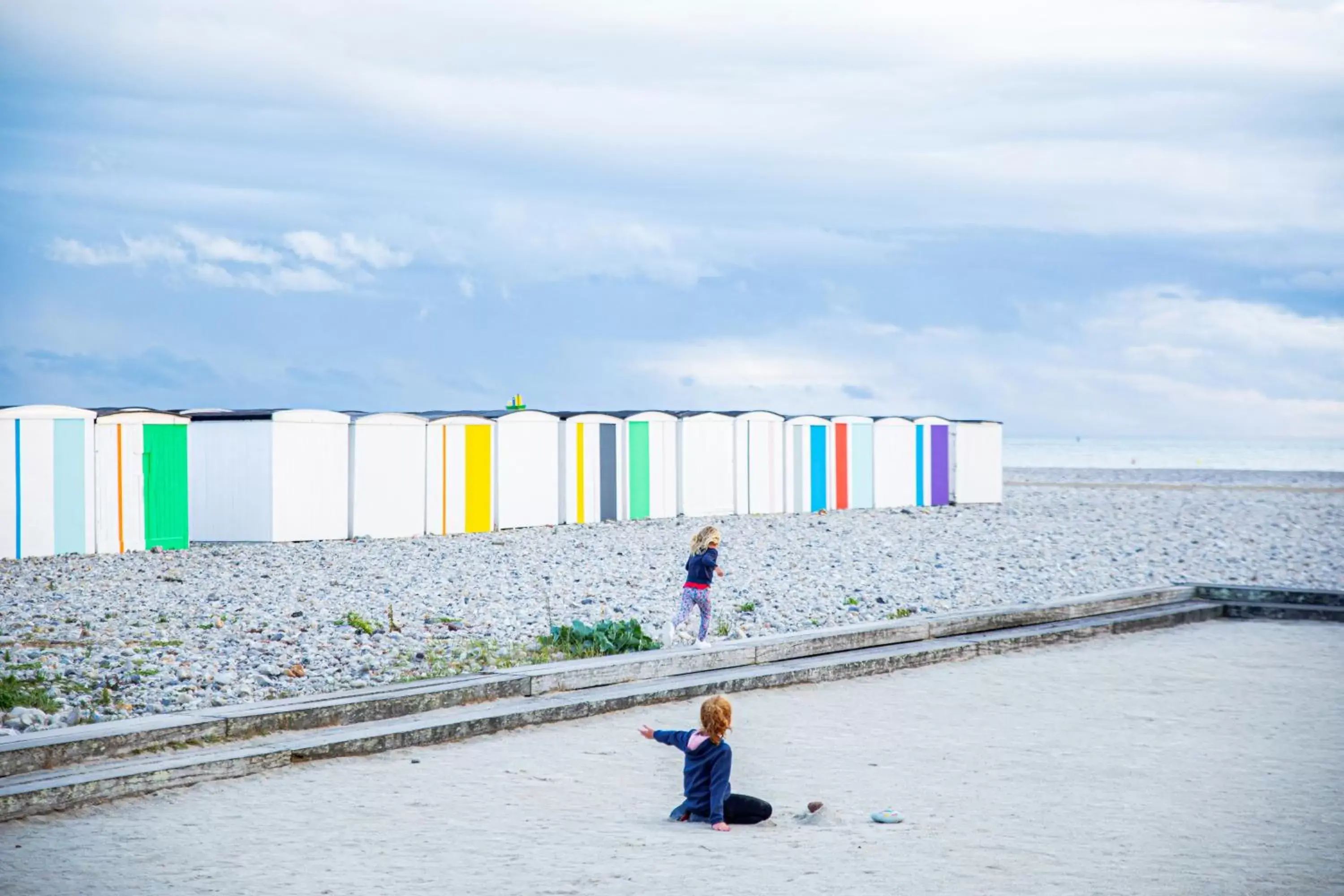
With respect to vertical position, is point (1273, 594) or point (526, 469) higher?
point (526, 469)

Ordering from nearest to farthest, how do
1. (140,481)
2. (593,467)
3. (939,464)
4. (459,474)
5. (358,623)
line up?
(358,623), (140,481), (459,474), (593,467), (939,464)

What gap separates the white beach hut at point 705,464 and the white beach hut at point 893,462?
448 centimetres

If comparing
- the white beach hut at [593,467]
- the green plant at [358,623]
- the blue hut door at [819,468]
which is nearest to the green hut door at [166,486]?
the white beach hut at [593,467]

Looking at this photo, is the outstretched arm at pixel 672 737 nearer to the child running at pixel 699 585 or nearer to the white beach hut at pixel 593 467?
the child running at pixel 699 585

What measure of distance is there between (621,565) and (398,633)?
6740mm

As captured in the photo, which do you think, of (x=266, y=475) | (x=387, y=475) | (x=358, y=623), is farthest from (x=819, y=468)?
(x=358, y=623)

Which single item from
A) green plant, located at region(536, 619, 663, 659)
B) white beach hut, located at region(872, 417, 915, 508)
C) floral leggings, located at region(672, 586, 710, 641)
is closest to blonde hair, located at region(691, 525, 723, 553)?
floral leggings, located at region(672, 586, 710, 641)

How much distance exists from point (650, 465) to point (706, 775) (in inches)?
841

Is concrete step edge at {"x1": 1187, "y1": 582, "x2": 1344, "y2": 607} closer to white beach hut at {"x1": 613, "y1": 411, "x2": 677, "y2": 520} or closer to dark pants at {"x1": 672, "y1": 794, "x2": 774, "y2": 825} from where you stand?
dark pants at {"x1": 672, "y1": 794, "x2": 774, "y2": 825}

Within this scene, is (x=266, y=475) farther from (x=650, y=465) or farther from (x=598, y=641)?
(x=598, y=641)

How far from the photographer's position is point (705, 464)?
28516 millimetres

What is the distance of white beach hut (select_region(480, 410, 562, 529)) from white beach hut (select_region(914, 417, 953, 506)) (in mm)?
10759

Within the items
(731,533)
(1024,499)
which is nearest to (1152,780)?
(731,533)

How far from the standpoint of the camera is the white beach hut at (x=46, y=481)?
1862 centimetres
